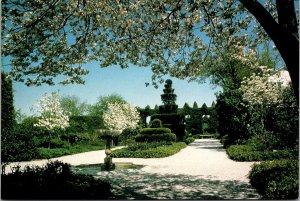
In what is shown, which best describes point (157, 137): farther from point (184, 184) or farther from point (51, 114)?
point (184, 184)

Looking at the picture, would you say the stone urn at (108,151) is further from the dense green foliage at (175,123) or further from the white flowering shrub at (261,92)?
the dense green foliage at (175,123)

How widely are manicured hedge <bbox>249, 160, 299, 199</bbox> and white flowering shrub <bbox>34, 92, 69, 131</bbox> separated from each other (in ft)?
69.9

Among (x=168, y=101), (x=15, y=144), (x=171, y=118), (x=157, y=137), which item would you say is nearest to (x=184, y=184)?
(x=15, y=144)

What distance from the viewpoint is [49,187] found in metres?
6.74

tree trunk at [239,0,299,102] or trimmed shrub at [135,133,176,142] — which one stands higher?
tree trunk at [239,0,299,102]

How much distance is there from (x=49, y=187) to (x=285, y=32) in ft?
18.3

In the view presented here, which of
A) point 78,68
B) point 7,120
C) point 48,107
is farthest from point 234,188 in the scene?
point 48,107

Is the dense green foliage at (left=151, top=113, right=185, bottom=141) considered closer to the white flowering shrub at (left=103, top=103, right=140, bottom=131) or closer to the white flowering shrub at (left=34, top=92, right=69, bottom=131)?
the white flowering shrub at (left=103, top=103, right=140, bottom=131)

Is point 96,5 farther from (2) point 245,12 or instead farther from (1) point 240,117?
(1) point 240,117

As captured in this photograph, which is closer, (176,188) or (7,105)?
(176,188)

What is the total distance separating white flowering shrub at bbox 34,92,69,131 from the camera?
2771 centimetres

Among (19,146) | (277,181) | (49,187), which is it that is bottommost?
(277,181)

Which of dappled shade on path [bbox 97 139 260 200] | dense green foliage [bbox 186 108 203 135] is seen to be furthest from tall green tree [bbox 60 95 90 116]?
dappled shade on path [bbox 97 139 260 200]

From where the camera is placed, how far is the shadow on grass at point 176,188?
25.5 feet
